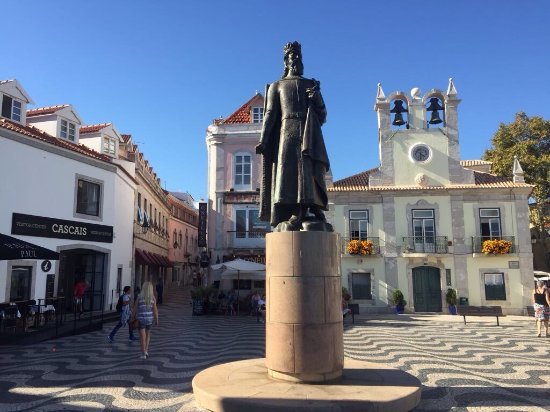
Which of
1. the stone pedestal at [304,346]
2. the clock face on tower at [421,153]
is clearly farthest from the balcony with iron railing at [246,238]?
the stone pedestal at [304,346]

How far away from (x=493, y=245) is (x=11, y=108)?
890 inches

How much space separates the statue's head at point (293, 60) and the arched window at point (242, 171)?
1859 cm

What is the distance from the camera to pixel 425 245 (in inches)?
898

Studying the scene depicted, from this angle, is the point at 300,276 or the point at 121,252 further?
the point at 121,252

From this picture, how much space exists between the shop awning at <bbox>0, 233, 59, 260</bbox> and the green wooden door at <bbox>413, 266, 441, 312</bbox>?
17.2 m

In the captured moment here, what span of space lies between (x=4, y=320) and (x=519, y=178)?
2334cm

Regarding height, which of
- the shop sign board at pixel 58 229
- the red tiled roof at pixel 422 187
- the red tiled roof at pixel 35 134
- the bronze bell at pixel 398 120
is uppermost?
the bronze bell at pixel 398 120

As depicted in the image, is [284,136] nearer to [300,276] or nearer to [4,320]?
[300,276]

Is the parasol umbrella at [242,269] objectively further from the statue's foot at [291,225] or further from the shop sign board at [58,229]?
the statue's foot at [291,225]

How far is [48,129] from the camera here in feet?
64.3

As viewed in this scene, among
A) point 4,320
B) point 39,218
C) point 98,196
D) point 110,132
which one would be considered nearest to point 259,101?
point 110,132

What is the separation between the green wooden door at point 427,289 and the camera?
2256 cm

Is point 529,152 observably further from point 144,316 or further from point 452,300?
point 144,316

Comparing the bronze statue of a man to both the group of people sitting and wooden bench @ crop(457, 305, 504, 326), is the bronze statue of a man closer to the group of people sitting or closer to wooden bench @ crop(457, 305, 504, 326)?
wooden bench @ crop(457, 305, 504, 326)
